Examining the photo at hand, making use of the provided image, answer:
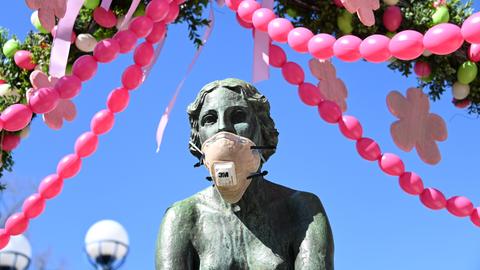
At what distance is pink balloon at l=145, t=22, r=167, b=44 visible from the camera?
180 inches

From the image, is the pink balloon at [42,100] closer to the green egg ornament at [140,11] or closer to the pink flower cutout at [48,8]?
the pink flower cutout at [48,8]

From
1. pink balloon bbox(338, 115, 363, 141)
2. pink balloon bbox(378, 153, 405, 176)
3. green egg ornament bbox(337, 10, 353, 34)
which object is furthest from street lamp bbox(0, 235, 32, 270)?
pink balloon bbox(378, 153, 405, 176)

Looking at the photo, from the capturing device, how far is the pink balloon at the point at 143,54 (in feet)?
14.8

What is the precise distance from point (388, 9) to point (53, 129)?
2.21 metres

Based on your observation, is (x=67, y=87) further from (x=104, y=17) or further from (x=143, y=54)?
(x=104, y=17)

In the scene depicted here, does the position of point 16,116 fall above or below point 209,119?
above

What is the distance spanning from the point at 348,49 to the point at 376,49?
16 cm

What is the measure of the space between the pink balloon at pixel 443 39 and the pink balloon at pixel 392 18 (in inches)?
69.4

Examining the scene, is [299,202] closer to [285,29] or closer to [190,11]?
[285,29]

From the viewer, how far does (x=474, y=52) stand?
16.4 feet

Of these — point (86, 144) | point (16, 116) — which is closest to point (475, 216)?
point (86, 144)

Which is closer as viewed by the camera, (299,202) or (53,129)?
(299,202)

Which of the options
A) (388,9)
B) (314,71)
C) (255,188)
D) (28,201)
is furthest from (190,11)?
(255,188)

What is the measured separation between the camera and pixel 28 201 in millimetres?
4297
